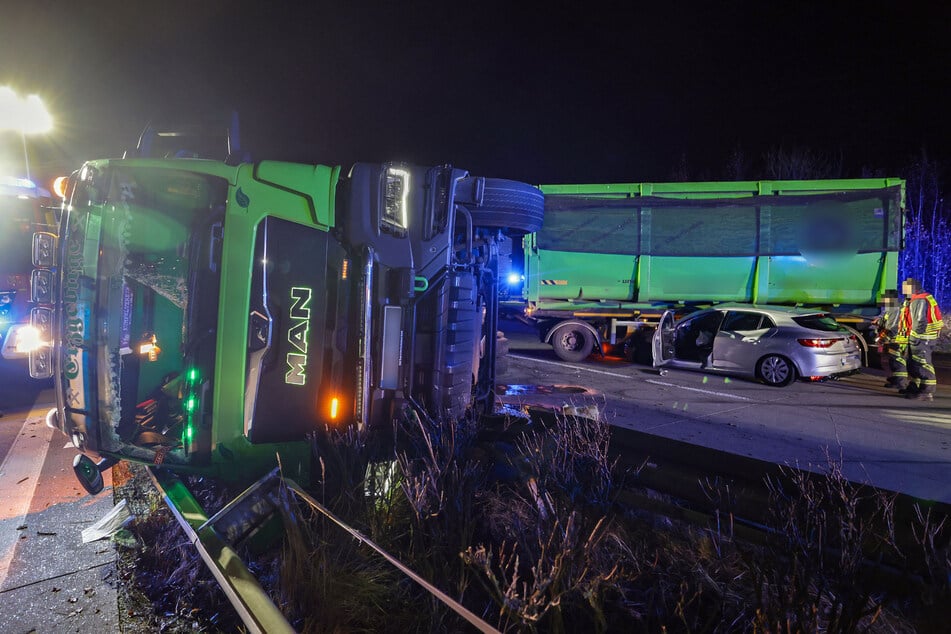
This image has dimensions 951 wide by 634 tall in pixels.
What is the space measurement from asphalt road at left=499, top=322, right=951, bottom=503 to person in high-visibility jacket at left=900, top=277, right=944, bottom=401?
0.81 feet

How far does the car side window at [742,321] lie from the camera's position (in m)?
9.11

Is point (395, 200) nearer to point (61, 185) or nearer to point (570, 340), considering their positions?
point (61, 185)

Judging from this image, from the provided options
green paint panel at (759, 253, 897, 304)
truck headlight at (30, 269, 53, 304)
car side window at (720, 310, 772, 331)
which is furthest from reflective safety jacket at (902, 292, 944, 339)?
truck headlight at (30, 269, 53, 304)

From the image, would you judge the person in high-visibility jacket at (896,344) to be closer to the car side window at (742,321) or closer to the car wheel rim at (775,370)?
the car wheel rim at (775,370)

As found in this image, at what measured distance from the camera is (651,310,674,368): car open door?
9.39 meters

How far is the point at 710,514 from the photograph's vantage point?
334 centimetres

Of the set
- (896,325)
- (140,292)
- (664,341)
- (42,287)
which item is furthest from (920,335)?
(42,287)

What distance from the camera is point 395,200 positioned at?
385 centimetres

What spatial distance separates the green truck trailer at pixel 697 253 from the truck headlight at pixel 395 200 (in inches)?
317

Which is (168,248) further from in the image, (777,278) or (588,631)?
(777,278)

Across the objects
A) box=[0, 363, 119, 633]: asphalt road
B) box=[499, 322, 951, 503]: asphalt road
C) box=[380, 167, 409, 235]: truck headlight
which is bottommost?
box=[0, 363, 119, 633]: asphalt road

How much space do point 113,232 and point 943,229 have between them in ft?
89.6

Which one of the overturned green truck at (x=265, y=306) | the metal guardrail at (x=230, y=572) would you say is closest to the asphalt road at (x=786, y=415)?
the overturned green truck at (x=265, y=306)

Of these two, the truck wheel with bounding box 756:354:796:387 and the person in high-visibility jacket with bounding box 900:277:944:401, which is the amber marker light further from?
the person in high-visibility jacket with bounding box 900:277:944:401
